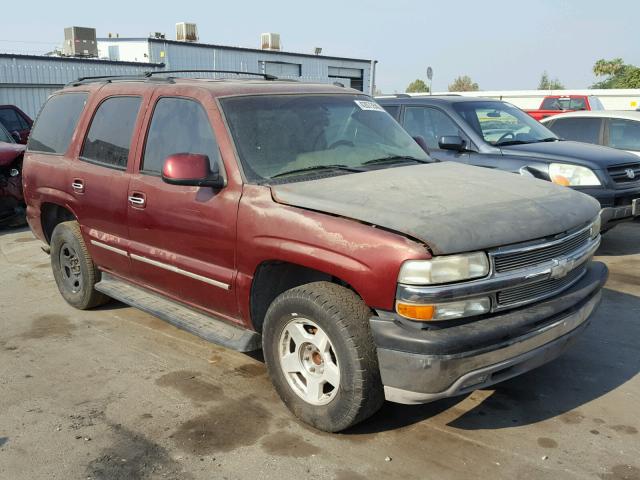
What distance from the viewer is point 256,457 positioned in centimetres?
316

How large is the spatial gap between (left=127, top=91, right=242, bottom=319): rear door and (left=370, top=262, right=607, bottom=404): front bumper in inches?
48.2

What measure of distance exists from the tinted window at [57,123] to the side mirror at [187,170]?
2.04 m

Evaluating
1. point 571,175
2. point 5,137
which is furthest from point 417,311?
point 5,137

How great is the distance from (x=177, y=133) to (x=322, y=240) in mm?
1622

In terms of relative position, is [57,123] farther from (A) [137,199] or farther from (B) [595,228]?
(B) [595,228]

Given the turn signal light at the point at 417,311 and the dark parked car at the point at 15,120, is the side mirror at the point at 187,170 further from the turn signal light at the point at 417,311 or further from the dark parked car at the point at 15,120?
the dark parked car at the point at 15,120

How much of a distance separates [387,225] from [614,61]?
60.1 m


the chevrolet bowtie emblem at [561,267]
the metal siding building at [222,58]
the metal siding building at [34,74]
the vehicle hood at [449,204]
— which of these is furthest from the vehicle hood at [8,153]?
the metal siding building at [222,58]

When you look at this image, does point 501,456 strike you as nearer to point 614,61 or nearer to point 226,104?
point 226,104

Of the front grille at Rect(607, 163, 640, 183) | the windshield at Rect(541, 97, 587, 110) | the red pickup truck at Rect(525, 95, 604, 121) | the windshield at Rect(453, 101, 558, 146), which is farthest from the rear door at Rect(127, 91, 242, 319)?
the windshield at Rect(541, 97, 587, 110)

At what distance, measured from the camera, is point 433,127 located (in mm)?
7648

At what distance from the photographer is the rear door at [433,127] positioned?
727cm

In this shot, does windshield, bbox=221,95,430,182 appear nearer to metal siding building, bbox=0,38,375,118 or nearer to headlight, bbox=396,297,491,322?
headlight, bbox=396,297,491,322

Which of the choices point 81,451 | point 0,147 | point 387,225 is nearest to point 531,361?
point 387,225
